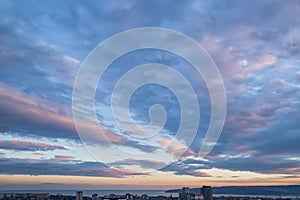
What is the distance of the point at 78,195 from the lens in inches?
7470

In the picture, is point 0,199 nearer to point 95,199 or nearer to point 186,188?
point 95,199

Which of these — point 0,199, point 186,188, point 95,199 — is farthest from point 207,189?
point 0,199

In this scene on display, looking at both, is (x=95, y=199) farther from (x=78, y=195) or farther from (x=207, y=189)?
(x=207, y=189)

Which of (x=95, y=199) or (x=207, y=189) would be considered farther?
(x=95, y=199)

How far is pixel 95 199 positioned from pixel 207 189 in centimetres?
5737

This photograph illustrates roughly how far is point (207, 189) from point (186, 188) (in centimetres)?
1616

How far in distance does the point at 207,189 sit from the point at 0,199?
9800 centimetres

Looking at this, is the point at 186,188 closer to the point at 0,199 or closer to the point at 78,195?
the point at 78,195

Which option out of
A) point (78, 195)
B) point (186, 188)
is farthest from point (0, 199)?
point (186, 188)

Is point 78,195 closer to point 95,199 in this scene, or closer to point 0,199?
point 95,199

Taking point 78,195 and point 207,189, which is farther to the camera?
point 78,195

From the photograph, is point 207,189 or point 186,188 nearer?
point 207,189

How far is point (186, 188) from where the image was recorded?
18925 centimetres

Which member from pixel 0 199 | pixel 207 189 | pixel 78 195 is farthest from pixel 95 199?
pixel 207 189
